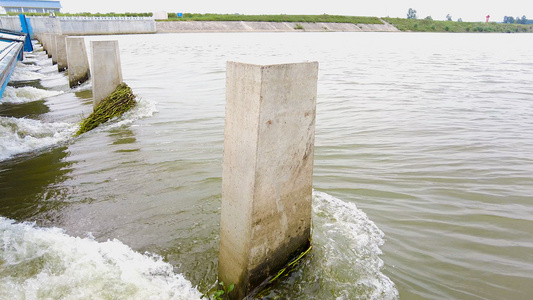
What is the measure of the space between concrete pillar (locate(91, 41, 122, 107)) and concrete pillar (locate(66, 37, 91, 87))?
16.4 feet

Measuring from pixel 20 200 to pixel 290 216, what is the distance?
3444 millimetres

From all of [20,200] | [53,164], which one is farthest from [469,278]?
[53,164]

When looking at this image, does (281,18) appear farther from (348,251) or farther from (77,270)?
(77,270)

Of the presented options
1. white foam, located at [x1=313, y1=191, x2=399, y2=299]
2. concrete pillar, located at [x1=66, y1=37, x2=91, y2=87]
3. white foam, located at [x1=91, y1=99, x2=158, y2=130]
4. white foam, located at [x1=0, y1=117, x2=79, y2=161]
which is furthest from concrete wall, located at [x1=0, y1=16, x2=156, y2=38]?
white foam, located at [x1=313, y1=191, x2=399, y2=299]

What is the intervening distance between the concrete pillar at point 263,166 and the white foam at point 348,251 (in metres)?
0.49

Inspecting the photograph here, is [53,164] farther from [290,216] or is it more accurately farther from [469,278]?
[469,278]

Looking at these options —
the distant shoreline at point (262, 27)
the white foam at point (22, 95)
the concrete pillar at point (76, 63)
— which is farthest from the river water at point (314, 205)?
the distant shoreline at point (262, 27)

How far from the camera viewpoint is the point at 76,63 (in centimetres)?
1301

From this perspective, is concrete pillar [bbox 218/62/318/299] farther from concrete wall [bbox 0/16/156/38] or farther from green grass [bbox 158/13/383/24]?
green grass [bbox 158/13/383/24]

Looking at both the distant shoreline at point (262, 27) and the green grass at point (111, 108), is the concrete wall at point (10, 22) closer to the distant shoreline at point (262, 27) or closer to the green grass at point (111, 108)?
the distant shoreline at point (262, 27)

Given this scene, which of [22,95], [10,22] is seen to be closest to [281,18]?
[10,22]

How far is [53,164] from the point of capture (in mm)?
5586

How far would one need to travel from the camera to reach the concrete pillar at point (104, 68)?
8.55 m

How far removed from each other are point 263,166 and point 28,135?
6.72 m
